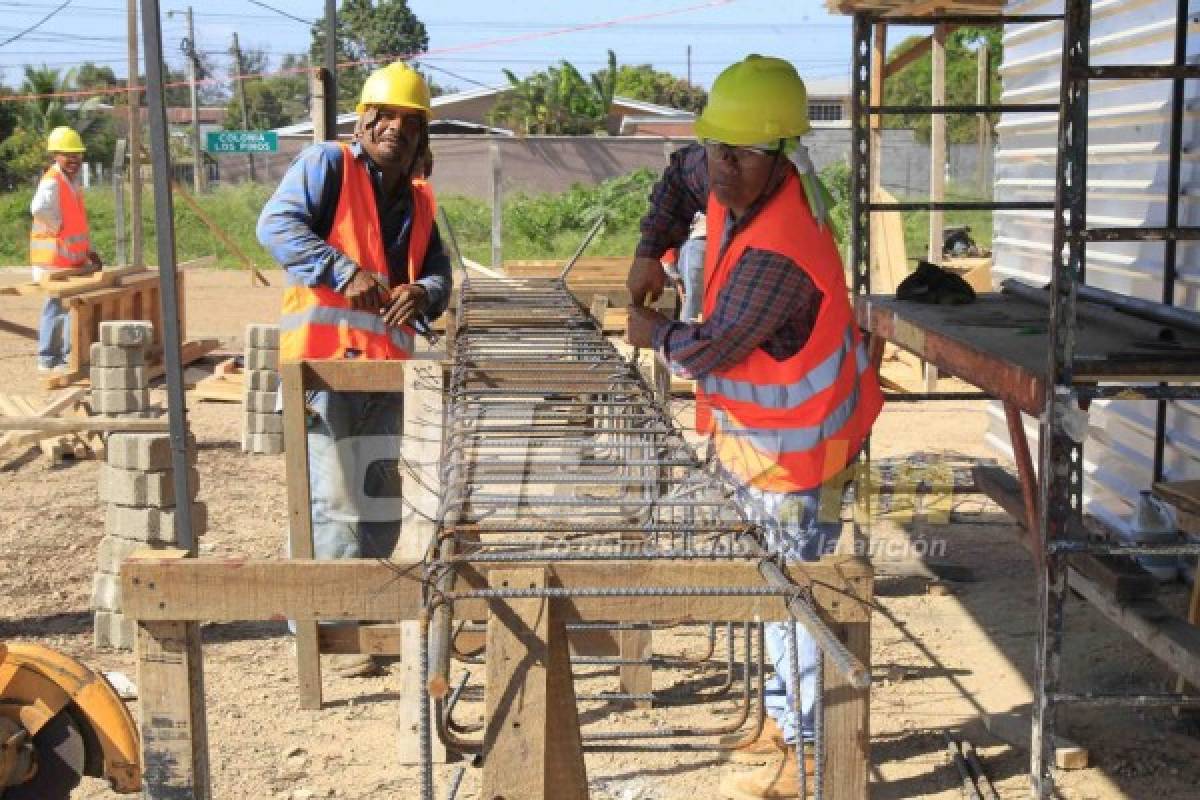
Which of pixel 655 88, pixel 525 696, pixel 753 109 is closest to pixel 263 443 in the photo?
pixel 753 109

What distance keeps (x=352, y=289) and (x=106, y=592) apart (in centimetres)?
175

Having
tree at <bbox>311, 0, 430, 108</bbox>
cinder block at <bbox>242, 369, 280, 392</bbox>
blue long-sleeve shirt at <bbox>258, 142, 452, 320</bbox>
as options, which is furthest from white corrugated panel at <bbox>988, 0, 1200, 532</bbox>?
tree at <bbox>311, 0, 430, 108</bbox>

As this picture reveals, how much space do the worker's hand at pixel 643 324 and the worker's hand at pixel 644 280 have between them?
407 millimetres

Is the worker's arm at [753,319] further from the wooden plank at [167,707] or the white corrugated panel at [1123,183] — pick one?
the white corrugated panel at [1123,183]

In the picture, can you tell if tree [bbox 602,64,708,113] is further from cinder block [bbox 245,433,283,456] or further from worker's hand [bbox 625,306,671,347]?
worker's hand [bbox 625,306,671,347]

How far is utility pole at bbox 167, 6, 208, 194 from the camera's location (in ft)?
110

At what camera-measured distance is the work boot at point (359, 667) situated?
5.77 metres

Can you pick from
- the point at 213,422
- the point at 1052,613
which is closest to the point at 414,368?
the point at 1052,613

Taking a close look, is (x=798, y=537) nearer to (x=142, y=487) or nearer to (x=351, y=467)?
(x=351, y=467)

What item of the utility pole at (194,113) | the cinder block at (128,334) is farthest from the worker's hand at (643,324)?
the utility pole at (194,113)

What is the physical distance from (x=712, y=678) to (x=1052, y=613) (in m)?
1.63

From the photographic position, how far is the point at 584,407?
459 centimetres

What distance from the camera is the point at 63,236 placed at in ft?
46.8

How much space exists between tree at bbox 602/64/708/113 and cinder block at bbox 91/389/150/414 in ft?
180
